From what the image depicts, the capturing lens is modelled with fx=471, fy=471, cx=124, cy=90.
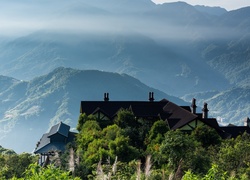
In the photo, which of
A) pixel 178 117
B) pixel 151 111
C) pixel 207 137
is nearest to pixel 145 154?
pixel 207 137

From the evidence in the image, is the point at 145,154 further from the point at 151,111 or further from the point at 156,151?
the point at 151,111

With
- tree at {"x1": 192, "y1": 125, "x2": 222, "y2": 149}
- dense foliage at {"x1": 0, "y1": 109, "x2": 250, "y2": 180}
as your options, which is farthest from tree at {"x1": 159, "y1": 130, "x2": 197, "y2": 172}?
tree at {"x1": 192, "y1": 125, "x2": 222, "y2": 149}

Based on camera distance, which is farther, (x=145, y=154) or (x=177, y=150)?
(x=145, y=154)

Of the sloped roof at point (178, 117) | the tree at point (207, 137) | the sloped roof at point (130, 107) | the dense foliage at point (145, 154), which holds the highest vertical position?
the sloped roof at point (130, 107)

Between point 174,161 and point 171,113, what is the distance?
24.8 m

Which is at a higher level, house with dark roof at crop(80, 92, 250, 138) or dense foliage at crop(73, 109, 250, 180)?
house with dark roof at crop(80, 92, 250, 138)

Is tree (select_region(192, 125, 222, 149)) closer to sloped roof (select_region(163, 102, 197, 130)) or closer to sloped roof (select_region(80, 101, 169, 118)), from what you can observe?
sloped roof (select_region(163, 102, 197, 130))

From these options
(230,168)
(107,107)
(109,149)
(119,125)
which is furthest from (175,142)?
(107,107)

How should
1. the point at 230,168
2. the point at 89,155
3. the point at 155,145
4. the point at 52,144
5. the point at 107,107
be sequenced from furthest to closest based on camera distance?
the point at 52,144, the point at 107,107, the point at 155,145, the point at 89,155, the point at 230,168

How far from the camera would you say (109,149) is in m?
39.6

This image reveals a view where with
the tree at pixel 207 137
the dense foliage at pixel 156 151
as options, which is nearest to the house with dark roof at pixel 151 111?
the dense foliage at pixel 156 151

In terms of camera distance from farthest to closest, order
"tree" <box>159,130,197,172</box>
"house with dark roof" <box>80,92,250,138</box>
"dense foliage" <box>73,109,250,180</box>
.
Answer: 1. "house with dark roof" <box>80,92,250,138</box>
2. "tree" <box>159,130,197,172</box>
3. "dense foliage" <box>73,109,250,180</box>

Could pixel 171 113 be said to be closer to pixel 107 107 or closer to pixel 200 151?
pixel 107 107

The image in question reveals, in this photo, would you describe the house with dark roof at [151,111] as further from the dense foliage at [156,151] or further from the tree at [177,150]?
the tree at [177,150]
